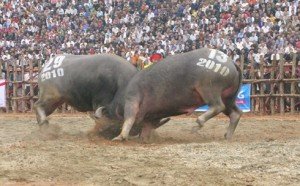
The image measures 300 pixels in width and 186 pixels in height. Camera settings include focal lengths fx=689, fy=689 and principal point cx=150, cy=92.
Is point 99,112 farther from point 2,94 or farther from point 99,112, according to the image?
point 2,94

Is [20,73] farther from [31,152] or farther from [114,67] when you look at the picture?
[31,152]

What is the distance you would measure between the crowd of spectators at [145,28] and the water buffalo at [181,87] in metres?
Answer: 9.28

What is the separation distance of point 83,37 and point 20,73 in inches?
299

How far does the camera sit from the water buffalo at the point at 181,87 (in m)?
11.6

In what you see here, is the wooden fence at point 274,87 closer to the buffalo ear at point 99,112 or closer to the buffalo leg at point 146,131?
the buffalo leg at point 146,131

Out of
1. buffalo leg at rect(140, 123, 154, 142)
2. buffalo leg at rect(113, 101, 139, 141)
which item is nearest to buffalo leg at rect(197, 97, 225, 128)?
buffalo leg at rect(113, 101, 139, 141)

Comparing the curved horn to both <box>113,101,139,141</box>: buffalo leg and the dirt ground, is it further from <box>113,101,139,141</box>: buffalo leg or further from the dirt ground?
the dirt ground

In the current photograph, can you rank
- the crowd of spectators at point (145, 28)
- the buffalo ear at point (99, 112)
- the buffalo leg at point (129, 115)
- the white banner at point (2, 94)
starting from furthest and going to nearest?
the crowd of spectators at point (145, 28)
the white banner at point (2, 94)
the buffalo ear at point (99, 112)
the buffalo leg at point (129, 115)

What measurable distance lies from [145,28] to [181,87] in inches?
761

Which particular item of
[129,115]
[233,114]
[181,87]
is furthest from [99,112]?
[233,114]

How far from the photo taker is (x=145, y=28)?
30938 millimetres

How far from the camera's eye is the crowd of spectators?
82.4 ft

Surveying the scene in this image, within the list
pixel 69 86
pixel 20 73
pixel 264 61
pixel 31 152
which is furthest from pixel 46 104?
pixel 20 73

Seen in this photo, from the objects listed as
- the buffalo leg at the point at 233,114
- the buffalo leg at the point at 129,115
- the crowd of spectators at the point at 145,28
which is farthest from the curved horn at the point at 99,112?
the crowd of spectators at the point at 145,28
